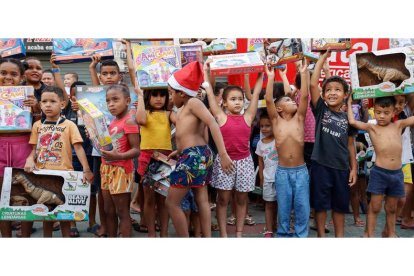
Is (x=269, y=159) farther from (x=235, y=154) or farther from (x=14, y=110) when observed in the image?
(x=14, y=110)

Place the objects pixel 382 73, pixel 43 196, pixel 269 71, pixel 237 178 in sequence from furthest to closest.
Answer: pixel 269 71, pixel 237 178, pixel 382 73, pixel 43 196

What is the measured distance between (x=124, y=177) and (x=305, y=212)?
67.5 inches

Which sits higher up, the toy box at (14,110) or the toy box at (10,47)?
the toy box at (10,47)

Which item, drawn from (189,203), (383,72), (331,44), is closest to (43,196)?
(189,203)

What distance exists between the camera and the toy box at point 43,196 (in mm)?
3693

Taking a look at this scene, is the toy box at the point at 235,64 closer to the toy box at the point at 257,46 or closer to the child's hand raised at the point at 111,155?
the toy box at the point at 257,46

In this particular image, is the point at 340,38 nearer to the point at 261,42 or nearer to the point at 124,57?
the point at 261,42

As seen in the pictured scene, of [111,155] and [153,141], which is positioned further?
[153,141]

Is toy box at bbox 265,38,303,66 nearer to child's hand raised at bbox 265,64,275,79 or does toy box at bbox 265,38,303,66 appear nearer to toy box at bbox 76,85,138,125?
child's hand raised at bbox 265,64,275,79

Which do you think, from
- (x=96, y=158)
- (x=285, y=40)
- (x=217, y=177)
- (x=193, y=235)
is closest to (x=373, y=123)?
(x=285, y=40)

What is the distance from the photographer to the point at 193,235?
13.9 ft

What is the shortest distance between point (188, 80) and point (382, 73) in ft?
5.96

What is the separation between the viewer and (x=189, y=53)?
416 centimetres

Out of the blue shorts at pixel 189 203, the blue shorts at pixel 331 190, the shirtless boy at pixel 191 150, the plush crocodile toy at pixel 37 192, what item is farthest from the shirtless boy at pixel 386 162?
the plush crocodile toy at pixel 37 192
